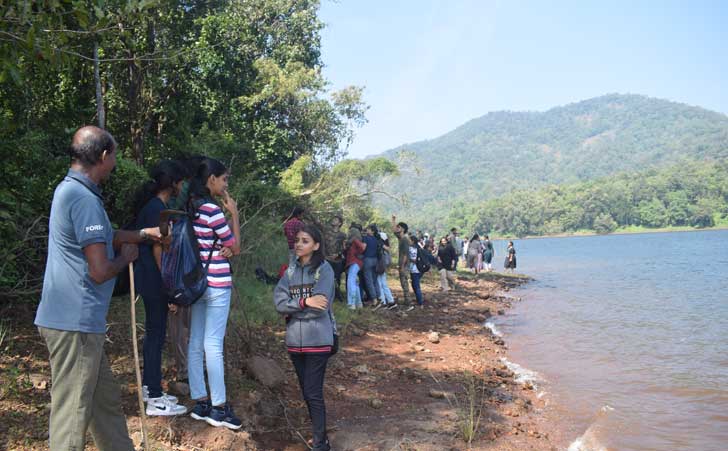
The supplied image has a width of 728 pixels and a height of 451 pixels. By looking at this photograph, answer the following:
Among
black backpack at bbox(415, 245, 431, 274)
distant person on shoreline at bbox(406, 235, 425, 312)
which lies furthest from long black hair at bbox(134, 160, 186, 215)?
black backpack at bbox(415, 245, 431, 274)

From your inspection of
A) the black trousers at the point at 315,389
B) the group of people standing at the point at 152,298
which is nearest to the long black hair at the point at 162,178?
the group of people standing at the point at 152,298

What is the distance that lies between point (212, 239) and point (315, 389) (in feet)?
4.34

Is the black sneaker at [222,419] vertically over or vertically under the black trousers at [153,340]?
under

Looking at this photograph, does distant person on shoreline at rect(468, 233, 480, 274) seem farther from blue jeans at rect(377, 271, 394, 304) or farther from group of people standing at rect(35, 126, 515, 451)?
group of people standing at rect(35, 126, 515, 451)

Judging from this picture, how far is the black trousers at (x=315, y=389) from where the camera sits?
3.93m

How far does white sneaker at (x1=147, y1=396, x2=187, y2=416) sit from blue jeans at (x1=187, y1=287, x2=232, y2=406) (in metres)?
0.22

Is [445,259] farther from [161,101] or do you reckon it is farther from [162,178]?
[162,178]

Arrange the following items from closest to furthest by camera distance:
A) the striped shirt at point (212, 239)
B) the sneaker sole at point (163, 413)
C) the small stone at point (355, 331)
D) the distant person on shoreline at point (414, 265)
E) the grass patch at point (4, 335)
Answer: the striped shirt at point (212, 239), the sneaker sole at point (163, 413), the grass patch at point (4, 335), the small stone at point (355, 331), the distant person on shoreline at point (414, 265)

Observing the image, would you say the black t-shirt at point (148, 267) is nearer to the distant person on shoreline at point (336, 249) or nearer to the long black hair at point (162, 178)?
the long black hair at point (162, 178)

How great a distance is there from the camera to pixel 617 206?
4242 inches

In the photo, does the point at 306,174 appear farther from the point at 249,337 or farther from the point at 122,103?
the point at 249,337

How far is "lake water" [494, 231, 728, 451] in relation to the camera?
584cm

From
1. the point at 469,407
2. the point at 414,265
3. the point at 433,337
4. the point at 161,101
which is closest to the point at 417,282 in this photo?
the point at 414,265

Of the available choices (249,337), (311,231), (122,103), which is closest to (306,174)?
(122,103)
